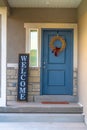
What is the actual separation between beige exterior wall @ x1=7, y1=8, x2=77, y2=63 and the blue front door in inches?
12.4

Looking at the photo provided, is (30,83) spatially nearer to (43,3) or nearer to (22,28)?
(22,28)

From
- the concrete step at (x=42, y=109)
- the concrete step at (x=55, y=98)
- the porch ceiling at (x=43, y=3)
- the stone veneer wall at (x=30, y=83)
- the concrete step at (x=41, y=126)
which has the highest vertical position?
the porch ceiling at (x=43, y=3)

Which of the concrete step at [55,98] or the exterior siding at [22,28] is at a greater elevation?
the exterior siding at [22,28]

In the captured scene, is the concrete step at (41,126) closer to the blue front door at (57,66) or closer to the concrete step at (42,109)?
the concrete step at (42,109)

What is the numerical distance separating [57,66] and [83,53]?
1.24m

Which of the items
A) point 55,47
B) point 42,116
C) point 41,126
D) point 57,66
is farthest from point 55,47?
point 41,126

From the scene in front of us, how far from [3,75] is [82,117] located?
2.02 metres

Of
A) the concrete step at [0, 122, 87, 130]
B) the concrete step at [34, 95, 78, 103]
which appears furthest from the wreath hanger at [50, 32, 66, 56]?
the concrete step at [0, 122, 87, 130]

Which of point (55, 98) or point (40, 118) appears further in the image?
point (55, 98)

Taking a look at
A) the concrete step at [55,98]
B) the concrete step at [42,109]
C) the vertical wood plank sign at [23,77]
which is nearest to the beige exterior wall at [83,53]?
the concrete step at [42,109]

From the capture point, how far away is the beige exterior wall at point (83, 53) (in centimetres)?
631

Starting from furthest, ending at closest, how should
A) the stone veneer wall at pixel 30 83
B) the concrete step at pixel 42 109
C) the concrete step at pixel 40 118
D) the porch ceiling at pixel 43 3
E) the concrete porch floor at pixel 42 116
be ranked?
the stone veneer wall at pixel 30 83
the porch ceiling at pixel 43 3
the concrete step at pixel 42 109
the concrete step at pixel 40 118
the concrete porch floor at pixel 42 116

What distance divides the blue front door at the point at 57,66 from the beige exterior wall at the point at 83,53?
0.53 meters

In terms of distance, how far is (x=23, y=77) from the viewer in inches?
291
